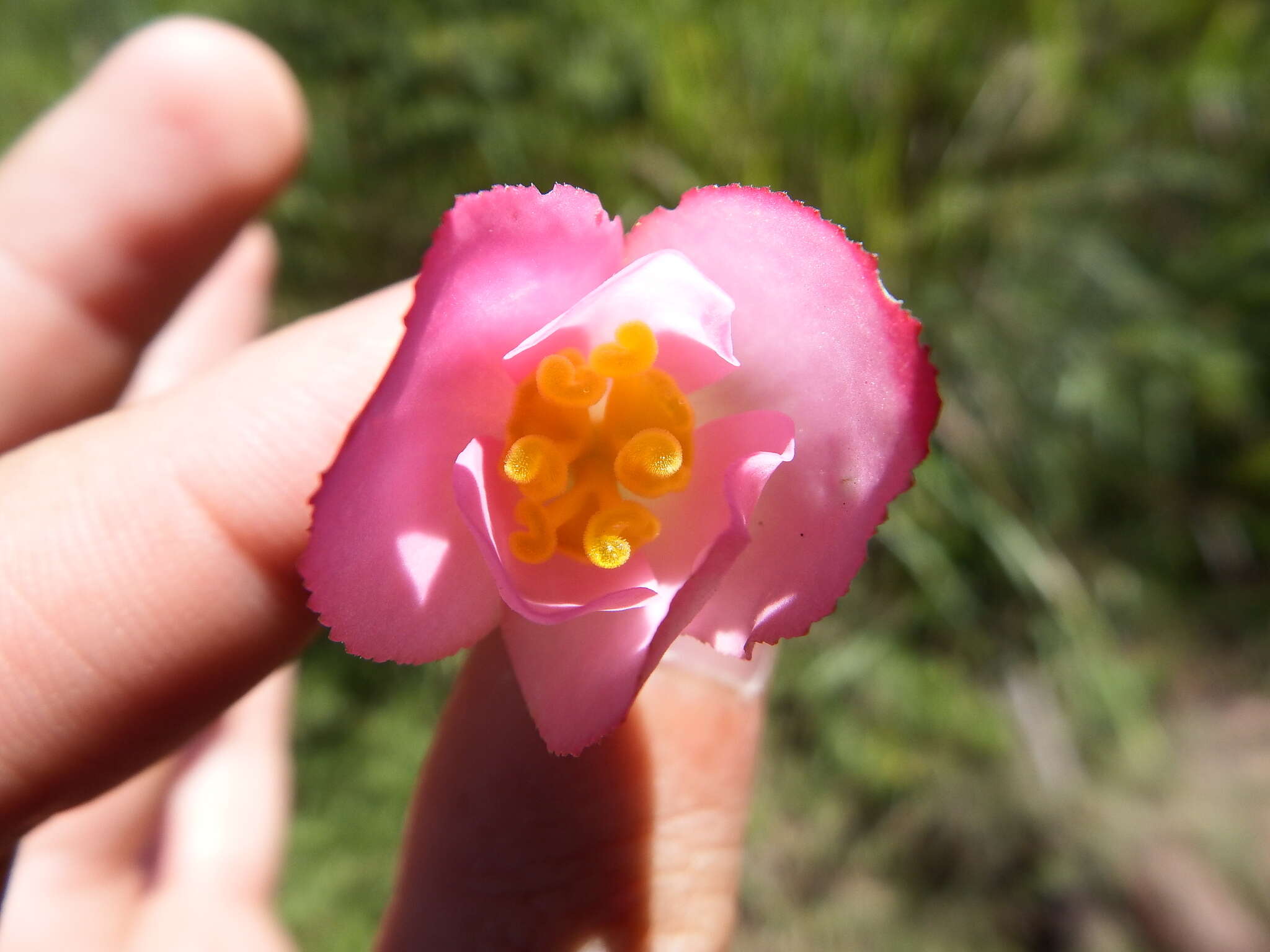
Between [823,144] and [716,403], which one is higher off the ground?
[716,403]

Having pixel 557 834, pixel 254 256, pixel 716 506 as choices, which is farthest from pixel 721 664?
pixel 254 256

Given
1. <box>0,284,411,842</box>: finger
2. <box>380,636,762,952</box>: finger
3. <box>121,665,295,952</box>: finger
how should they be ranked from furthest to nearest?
<box>121,665,295,952</box>: finger, <box>380,636,762,952</box>: finger, <box>0,284,411,842</box>: finger

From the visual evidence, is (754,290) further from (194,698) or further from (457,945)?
(457,945)

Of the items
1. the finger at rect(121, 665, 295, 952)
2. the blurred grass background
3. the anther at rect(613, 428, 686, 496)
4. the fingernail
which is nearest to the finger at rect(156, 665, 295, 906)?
the finger at rect(121, 665, 295, 952)

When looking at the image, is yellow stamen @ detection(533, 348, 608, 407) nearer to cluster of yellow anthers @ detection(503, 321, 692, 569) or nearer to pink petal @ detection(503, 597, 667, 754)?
cluster of yellow anthers @ detection(503, 321, 692, 569)

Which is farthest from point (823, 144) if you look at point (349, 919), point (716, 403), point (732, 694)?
point (349, 919)

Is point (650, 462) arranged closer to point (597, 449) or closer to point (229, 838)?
point (597, 449)

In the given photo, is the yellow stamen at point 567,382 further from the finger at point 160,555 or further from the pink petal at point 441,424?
the finger at point 160,555
